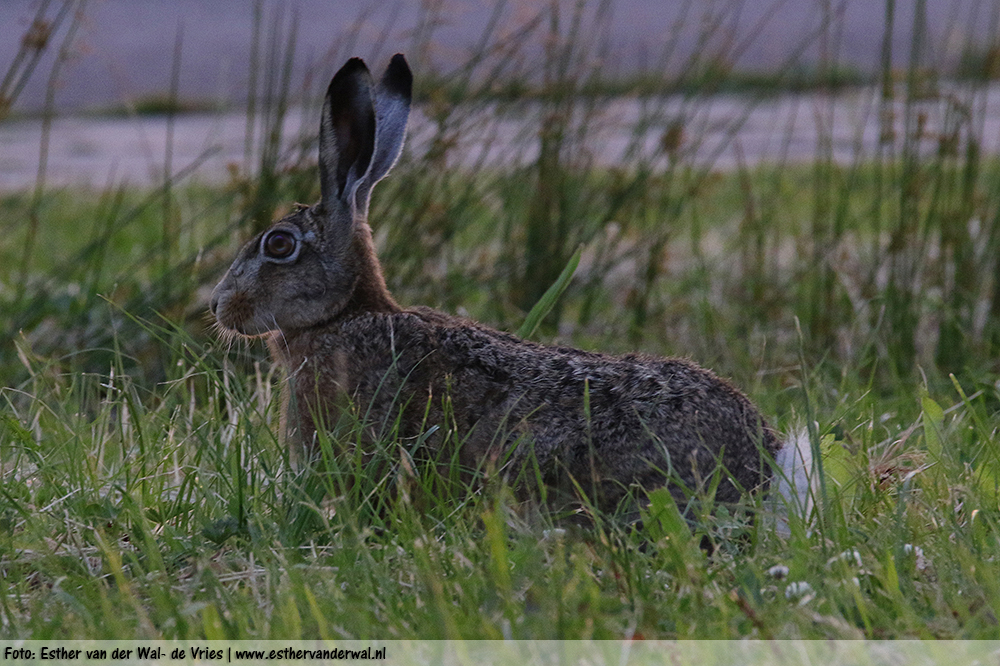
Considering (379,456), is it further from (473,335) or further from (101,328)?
(101,328)

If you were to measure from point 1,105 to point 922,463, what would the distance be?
3470 mm

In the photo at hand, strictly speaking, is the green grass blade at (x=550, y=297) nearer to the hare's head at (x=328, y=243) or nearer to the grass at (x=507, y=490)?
the grass at (x=507, y=490)

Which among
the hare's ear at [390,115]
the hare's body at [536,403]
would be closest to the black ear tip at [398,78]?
the hare's ear at [390,115]

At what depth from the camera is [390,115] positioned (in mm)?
3801

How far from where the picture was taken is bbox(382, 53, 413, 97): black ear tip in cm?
376

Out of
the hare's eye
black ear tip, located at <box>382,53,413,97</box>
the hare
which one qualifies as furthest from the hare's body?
black ear tip, located at <box>382,53,413,97</box>

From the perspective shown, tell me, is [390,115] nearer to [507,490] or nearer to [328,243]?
[328,243]

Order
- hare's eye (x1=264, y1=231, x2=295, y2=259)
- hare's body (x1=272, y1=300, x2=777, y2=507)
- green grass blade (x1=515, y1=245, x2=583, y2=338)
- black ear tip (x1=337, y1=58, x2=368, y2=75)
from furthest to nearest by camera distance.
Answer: hare's eye (x1=264, y1=231, x2=295, y2=259)
green grass blade (x1=515, y1=245, x2=583, y2=338)
black ear tip (x1=337, y1=58, x2=368, y2=75)
hare's body (x1=272, y1=300, x2=777, y2=507)

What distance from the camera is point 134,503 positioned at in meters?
2.96

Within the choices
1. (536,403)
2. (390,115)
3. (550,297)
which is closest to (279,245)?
(390,115)

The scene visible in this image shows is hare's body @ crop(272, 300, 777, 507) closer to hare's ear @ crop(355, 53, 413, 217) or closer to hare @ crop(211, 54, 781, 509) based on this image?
hare @ crop(211, 54, 781, 509)

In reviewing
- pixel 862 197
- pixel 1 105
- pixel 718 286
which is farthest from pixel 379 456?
pixel 862 197

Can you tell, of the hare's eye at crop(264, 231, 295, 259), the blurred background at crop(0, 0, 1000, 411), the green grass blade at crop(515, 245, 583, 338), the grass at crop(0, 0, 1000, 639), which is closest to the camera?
the grass at crop(0, 0, 1000, 639)

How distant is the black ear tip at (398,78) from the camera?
376 centimetres
